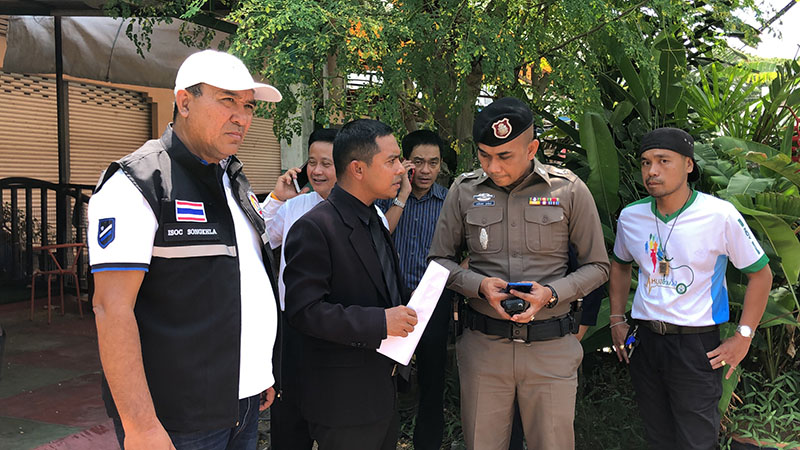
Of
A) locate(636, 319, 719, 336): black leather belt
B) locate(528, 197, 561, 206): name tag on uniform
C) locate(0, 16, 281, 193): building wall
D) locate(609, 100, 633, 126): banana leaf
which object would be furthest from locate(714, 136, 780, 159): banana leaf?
locate(0, 16, 281, 193): building wall

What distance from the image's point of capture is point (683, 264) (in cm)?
284

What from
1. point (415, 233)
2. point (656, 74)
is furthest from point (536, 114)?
point (415, 233)

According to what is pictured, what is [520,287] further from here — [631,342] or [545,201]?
[631,342]

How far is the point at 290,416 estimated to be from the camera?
2.88 m

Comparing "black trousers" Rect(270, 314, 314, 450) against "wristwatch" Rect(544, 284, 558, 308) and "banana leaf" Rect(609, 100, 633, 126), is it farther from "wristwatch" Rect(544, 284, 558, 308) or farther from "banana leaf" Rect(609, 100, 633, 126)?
"banana leaf" Rect(609, 100, 633, 126)

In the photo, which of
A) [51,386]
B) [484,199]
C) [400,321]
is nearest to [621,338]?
[484,199]

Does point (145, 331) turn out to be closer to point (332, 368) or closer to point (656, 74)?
point (332, 368)

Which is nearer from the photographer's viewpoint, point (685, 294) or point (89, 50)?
point (685, 294)

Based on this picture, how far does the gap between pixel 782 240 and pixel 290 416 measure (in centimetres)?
266

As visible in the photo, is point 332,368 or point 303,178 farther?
point 303,178

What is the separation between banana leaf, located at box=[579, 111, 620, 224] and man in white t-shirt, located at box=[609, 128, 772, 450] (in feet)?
3.01

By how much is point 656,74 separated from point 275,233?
239cm

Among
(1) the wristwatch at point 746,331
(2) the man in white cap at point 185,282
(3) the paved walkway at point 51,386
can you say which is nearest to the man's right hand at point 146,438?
(2) the man in white cap at point 185,282

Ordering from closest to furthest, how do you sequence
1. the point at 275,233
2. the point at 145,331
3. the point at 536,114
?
the point at 145,331
the point at 275,233
the point at 536,114
